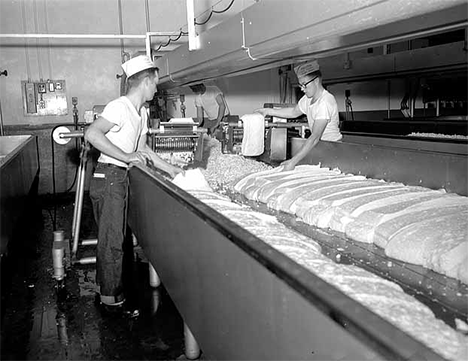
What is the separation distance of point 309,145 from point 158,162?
3.15 ft

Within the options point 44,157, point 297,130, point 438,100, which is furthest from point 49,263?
point 438,100

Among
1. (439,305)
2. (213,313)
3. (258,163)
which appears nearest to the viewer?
(439,305)

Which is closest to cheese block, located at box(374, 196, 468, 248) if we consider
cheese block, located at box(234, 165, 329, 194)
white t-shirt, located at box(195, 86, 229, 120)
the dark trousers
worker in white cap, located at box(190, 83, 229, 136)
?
cheese block, located at box(234, 165, 329, 194)

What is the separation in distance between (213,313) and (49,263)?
2.70 m

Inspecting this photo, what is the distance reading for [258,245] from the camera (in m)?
1.21

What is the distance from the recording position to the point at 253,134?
10.9 feet

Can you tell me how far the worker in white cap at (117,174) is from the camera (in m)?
2.95

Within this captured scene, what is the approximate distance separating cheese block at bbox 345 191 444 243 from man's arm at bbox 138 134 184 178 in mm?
1203

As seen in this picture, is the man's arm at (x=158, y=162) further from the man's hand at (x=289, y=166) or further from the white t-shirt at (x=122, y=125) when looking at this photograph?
the man's hand at (x=289, y=166)

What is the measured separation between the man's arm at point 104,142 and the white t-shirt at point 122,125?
0.20 feet

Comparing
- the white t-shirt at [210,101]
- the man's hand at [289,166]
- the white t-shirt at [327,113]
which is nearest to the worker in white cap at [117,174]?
the man's hand at [289,166]

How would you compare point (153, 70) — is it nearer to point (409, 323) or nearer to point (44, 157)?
point (409, 323)

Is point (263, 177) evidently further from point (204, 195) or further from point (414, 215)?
point (414, 215)

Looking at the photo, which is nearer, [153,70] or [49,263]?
[153,70]
